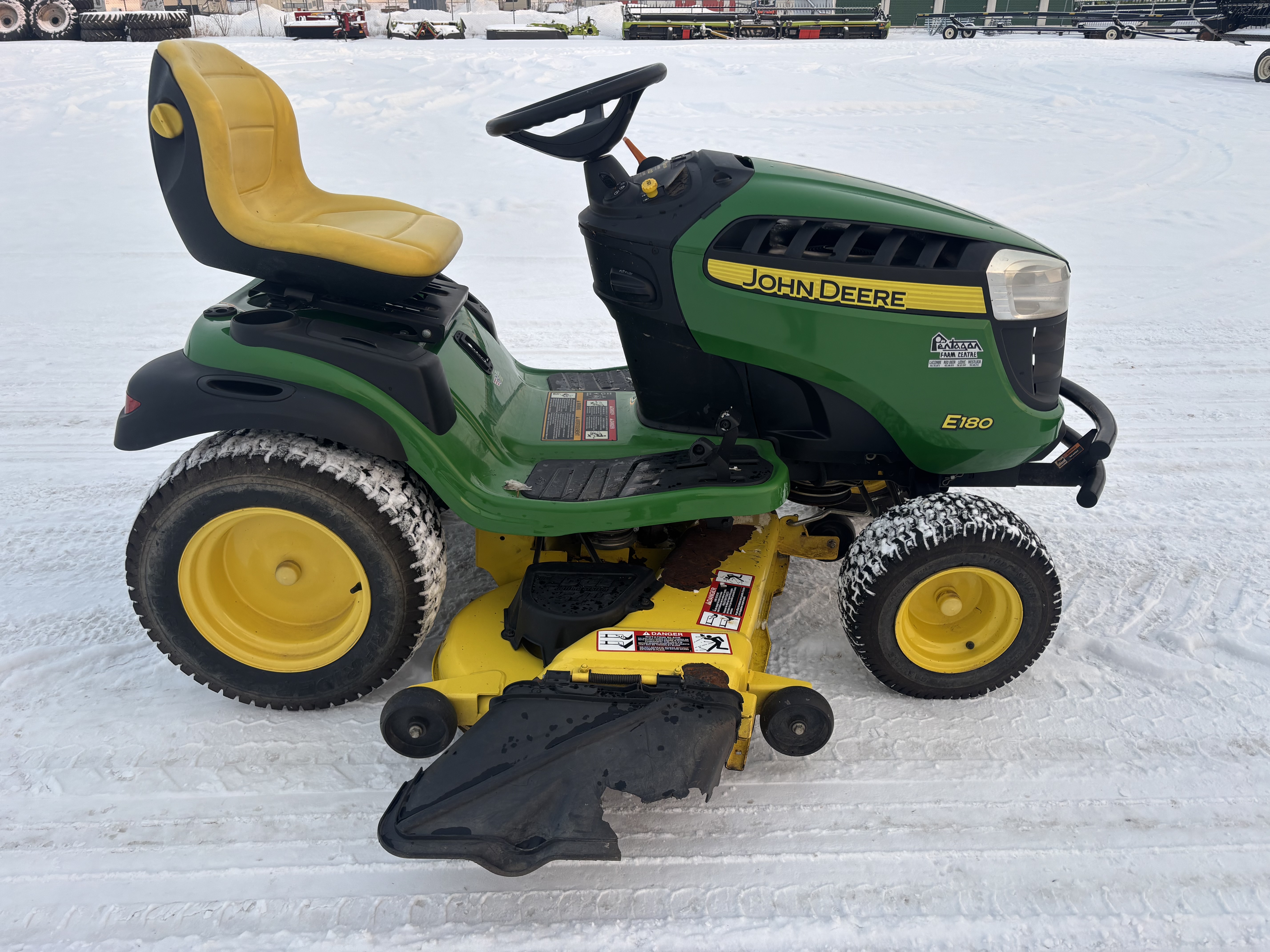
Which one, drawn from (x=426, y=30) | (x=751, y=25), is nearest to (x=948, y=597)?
(x=751, y=25)

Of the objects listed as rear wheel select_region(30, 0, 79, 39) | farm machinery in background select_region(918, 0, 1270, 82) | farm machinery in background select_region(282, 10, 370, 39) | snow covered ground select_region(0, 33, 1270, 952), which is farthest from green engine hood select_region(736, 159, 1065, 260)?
rear wheel select_region(30, 0, 79, 39)

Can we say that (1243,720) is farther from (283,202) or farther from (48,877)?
(283,202)

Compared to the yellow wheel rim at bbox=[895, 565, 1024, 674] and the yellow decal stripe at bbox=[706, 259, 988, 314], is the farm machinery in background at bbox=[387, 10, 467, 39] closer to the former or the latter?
the yellow decal stripe at bbox=[706, 259, 988, 314]

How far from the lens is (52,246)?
20.5 ft

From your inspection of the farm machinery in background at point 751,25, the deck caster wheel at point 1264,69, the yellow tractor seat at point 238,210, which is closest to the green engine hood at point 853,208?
the yellow tractor seat at point 238,210

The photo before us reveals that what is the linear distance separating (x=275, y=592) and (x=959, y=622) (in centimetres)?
187

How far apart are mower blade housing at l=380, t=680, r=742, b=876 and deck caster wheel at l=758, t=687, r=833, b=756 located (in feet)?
0.38

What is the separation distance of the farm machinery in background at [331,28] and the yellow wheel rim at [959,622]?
65.2ft

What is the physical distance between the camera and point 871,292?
2207 mm

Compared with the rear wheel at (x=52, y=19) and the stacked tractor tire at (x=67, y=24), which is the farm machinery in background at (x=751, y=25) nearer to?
the stacked tractor tire at (x=67, y=24)

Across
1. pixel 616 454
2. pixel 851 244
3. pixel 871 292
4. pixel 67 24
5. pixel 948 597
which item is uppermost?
pixel 67 24

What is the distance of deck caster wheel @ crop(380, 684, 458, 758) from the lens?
2.07 metres

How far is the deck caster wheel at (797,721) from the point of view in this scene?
207 cm

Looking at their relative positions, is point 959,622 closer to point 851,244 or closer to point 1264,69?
point 851,244
